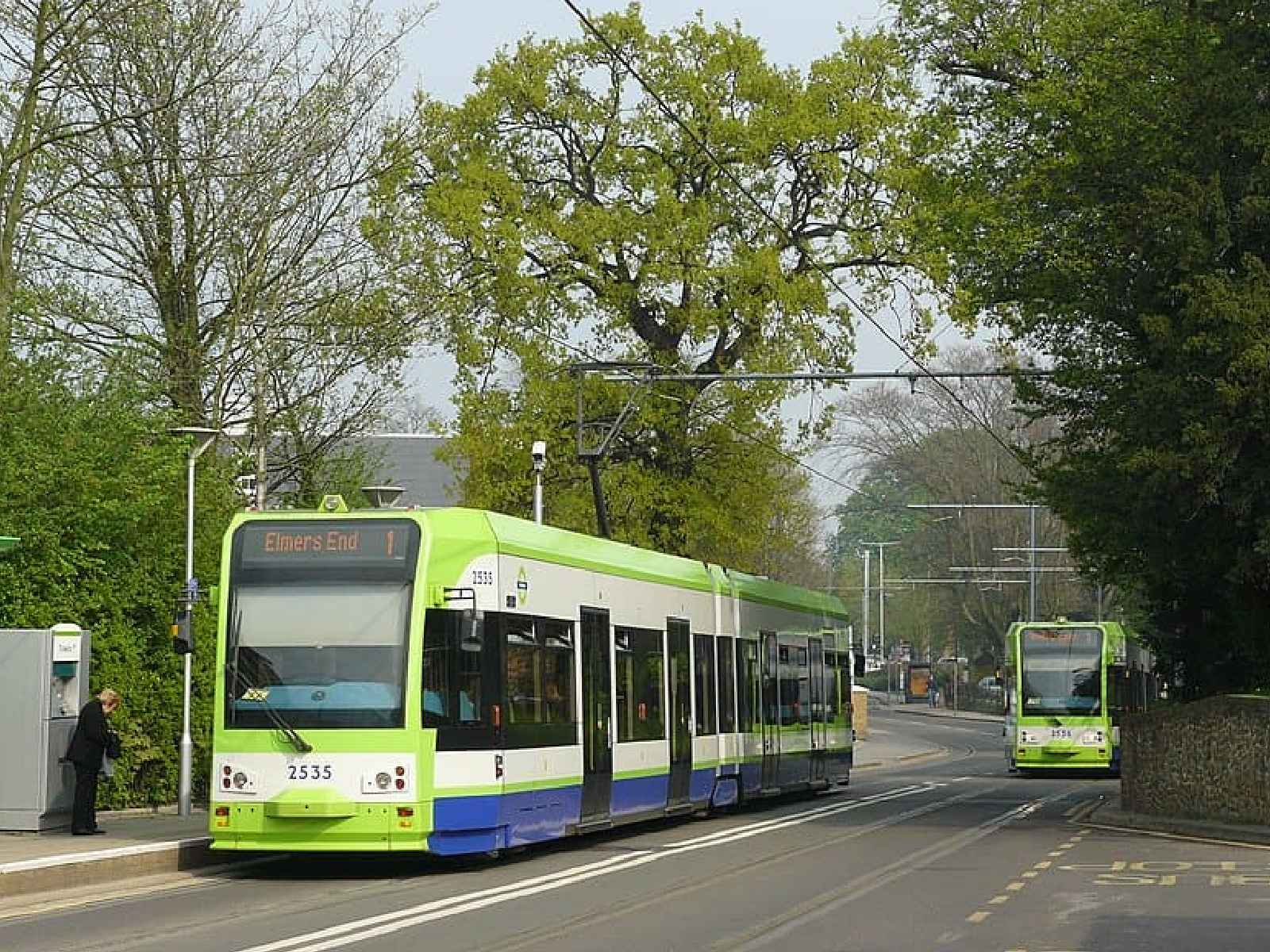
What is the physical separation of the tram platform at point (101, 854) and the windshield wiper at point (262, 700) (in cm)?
170

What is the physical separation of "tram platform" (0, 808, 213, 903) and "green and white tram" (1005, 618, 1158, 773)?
24937mm

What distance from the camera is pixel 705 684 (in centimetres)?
2708

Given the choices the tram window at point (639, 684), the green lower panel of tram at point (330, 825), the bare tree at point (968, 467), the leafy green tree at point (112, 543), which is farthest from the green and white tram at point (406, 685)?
the bare tree at point (968, 467)

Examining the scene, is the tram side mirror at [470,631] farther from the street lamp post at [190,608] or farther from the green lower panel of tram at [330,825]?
the street lamp post at [190,608]

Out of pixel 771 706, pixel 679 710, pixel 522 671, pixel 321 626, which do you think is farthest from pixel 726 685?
pixel 321 626

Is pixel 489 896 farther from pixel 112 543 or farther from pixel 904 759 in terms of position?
pixel 904 759

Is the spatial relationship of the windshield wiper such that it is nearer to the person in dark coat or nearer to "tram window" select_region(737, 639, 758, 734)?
the person in dark coat

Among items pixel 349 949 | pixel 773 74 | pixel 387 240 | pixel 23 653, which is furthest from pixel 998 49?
pixel 349 949

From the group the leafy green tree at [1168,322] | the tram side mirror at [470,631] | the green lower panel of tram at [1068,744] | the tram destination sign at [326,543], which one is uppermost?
the leafy green tree at [1168,322]

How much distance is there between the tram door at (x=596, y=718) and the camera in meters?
22.2

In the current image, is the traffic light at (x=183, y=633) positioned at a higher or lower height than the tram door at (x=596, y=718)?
higher

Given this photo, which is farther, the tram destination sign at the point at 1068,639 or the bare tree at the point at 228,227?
the tram destination sign at the point at 1068,639

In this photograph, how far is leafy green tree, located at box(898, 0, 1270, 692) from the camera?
2448 cm

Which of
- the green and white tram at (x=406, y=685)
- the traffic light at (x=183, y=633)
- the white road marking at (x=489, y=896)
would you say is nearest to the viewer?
the white road marking at (x=489, y=896)
